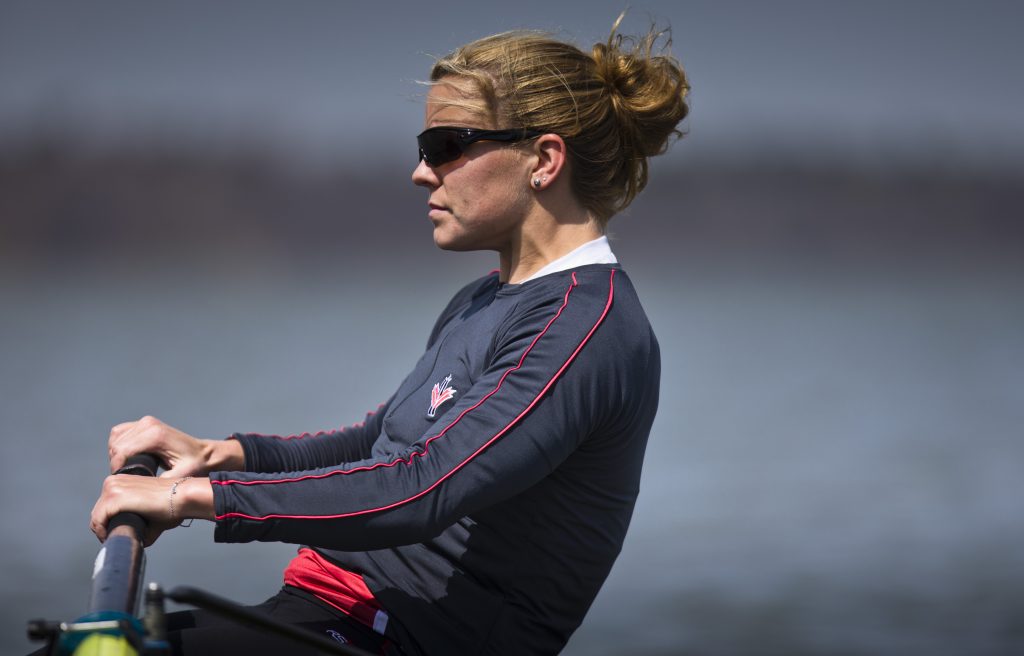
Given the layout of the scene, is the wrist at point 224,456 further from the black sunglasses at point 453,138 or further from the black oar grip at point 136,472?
the black sunglasses at point 453,138

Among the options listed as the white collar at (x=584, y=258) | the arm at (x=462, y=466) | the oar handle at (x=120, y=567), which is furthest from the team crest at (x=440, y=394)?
the oar handle at (x=120, y=567)

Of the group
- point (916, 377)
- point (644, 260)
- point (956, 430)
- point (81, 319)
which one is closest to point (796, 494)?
point (956, 430)

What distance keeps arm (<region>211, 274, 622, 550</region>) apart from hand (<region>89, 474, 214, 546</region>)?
0.9 inches

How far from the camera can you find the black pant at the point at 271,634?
2.07 meters

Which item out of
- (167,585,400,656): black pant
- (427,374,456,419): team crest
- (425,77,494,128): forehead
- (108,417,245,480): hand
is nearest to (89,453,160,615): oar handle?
(167,585,400,656): black pant

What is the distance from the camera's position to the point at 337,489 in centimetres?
192

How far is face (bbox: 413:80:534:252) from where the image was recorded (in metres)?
2.38

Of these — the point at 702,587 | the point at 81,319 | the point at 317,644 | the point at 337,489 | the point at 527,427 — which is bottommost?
the point at 81,319

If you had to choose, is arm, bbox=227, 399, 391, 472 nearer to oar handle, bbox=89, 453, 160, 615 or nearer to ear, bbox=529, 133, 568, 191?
ear, bbox=529, 133, 568, 191

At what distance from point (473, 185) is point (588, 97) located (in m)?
0.28

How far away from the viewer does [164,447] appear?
7.78ft

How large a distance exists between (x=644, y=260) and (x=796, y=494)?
24691 millimetres

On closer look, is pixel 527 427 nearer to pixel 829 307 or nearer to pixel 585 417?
pixel 585 417

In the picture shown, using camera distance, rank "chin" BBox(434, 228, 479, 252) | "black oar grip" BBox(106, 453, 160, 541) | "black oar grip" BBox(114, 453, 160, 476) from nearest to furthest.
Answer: "black oar grip" BBox(106, 453, 160, 541) < "black oar grip" BBox(114, 453, 160, 476) < "chin" BBox(434, 228, 479, 252)
